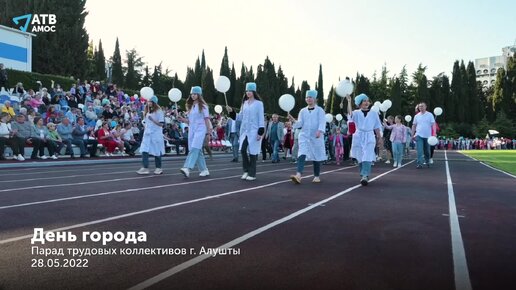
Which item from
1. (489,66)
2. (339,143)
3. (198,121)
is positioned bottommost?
(339,143)

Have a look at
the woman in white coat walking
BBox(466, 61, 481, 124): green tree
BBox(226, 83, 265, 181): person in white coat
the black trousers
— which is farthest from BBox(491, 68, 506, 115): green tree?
the black trousers

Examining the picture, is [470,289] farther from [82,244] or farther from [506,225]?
[82,244]

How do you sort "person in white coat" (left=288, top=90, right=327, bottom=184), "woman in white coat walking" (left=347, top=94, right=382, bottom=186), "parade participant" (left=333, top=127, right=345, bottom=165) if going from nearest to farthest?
"woman in white coat walking" (left=347, top=94, right=382, bottom=186) → "person in white coat" (left=288, top=90, right=327, bottom=184) → "parade participant" (left=333, top=127, right=345, bottom=165)

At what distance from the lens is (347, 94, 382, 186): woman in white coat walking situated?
9836 millimetres

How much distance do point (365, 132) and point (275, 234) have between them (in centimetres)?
611

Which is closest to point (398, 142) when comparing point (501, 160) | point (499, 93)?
point (501, 160)

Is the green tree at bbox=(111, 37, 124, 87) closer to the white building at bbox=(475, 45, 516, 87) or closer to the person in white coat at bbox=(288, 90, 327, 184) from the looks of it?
the person in white coat at bbox=(288, 90, 327, 184)

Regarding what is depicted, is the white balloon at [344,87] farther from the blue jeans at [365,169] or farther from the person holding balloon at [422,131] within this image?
the person holding balloon at [422,131]

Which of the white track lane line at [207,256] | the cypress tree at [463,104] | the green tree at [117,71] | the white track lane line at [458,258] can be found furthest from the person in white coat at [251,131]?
the cypress tree at [463,104]

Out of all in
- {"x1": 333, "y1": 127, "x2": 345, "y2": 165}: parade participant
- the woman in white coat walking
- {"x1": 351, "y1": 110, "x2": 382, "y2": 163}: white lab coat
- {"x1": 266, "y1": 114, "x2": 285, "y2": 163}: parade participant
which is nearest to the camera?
the woman in white coat walking

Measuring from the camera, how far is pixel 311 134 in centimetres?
1028

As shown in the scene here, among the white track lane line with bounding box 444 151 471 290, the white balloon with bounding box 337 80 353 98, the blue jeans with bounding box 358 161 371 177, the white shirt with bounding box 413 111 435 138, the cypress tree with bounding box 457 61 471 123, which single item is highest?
the cypress tree with bounding box 457 61 471 123

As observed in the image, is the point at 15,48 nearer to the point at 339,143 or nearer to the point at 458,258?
the point at 339,143

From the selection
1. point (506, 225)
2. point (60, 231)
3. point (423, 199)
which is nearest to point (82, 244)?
point (60, 231)
